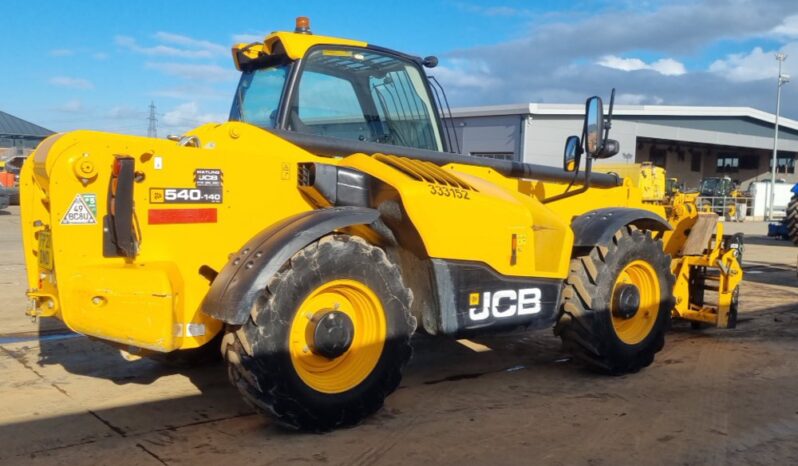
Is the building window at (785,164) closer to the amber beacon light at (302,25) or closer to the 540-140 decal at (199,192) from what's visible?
the amber beacon light at (302,25)

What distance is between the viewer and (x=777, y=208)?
118ft

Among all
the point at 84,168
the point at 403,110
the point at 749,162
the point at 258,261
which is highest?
the point at 749,162

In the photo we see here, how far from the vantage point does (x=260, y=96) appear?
4816 millimetres

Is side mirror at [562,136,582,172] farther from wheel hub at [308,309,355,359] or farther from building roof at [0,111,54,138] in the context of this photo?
building roof at [0,111,54,138]

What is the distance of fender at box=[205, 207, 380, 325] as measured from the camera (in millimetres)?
3477

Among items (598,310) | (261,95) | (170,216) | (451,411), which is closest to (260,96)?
(261,95)

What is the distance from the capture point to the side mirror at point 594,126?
188 inches

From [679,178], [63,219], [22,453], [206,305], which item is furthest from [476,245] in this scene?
[679,178]

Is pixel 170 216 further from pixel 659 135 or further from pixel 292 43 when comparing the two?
pixel 659 135

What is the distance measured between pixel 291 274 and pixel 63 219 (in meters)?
1.19

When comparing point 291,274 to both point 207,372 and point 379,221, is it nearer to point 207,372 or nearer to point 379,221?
point 379,221

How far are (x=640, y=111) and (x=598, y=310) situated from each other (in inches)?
1189

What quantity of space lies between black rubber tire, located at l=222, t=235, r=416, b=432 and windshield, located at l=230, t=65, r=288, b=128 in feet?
3.78

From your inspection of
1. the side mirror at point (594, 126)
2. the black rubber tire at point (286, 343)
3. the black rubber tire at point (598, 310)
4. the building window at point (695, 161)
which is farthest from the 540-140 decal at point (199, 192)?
the building window at point (695, 161)
